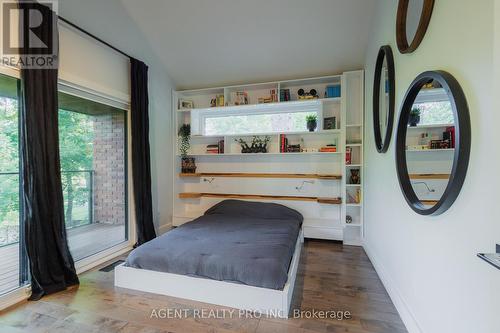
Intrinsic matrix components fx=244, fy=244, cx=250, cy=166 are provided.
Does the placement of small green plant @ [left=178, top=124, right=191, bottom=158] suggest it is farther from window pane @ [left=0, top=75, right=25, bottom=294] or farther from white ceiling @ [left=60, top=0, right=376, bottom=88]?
window pane @ [left=0, top=75, right=25, bottom=294]

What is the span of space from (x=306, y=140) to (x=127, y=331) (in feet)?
10.2

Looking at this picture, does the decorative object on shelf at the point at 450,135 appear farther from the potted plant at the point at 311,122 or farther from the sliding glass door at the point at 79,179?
the sliding glass door at the point at 79,179

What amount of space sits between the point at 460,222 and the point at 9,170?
3.15m

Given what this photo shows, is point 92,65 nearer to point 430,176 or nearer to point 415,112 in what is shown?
point 415,112

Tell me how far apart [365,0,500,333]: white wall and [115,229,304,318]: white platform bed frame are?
87cm

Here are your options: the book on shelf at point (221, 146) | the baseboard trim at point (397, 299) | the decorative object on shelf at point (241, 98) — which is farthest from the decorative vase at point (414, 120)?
the book on shelf at point (221, 146)

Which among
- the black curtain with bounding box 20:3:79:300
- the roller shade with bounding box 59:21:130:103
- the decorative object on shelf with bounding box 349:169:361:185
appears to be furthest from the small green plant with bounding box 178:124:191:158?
the decorative object on shelf with bounding box 349:169:361:185

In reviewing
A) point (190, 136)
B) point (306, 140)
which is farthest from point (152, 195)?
point (306, 140)

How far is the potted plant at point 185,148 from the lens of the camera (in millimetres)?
4109

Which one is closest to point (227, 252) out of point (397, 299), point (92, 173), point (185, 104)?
point (397, 299)

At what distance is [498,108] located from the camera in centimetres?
93

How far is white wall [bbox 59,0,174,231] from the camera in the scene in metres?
2.53

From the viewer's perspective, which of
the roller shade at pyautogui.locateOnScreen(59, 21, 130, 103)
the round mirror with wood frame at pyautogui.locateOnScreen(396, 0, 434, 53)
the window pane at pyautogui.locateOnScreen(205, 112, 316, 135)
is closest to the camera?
the round mirror with wood frame at pyautogui.locateOnScreen(396, 0, 434, 53)

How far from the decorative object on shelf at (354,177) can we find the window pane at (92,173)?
3.11 meters
